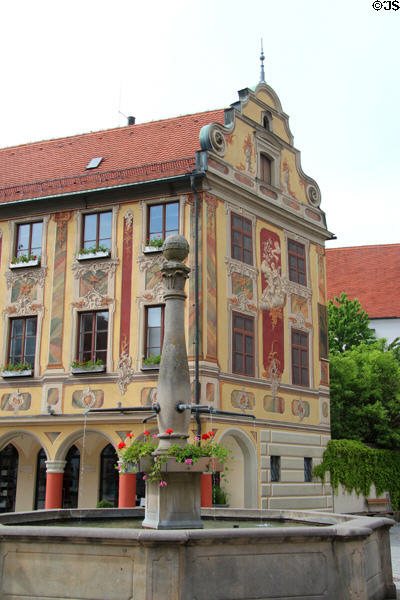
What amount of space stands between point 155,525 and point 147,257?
12.3 metres

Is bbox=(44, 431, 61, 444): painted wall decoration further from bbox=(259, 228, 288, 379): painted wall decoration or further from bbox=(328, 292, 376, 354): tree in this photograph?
bbox=(328, 292, 376, 354): tree

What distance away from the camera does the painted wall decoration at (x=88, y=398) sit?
67.8ft

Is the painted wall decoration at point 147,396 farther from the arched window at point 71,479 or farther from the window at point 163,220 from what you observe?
the arched window at point 71,479

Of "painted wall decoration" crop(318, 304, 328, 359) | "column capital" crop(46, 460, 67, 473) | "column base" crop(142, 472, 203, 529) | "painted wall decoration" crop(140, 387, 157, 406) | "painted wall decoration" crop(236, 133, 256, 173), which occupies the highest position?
"painted wall decoration" crop(236, 133, 256, 173)

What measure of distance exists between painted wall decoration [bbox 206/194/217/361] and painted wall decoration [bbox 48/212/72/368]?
4.37 metres

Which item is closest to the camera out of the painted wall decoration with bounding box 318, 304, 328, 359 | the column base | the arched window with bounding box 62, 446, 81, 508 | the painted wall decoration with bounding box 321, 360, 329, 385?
the column base

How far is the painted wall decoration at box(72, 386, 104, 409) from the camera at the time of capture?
20.7m

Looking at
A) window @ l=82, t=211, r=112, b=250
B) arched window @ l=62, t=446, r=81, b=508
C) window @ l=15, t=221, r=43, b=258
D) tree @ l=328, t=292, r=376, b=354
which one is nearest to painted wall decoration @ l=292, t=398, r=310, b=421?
arched window @ l=62, t=446, r=81, b=508

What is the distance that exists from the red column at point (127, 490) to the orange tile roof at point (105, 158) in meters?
8.41

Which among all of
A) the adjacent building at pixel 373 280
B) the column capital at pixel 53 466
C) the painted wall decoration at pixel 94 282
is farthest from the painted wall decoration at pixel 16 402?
the adjacent building at pixel 373 280

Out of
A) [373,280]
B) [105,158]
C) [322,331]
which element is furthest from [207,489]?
[373,280]

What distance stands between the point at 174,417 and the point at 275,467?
514 inches

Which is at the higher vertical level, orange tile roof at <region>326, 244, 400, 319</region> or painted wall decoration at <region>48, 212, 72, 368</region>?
orange tile roof at <region>326, 244, 400, 319</region>

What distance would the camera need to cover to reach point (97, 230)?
73.0 ft
